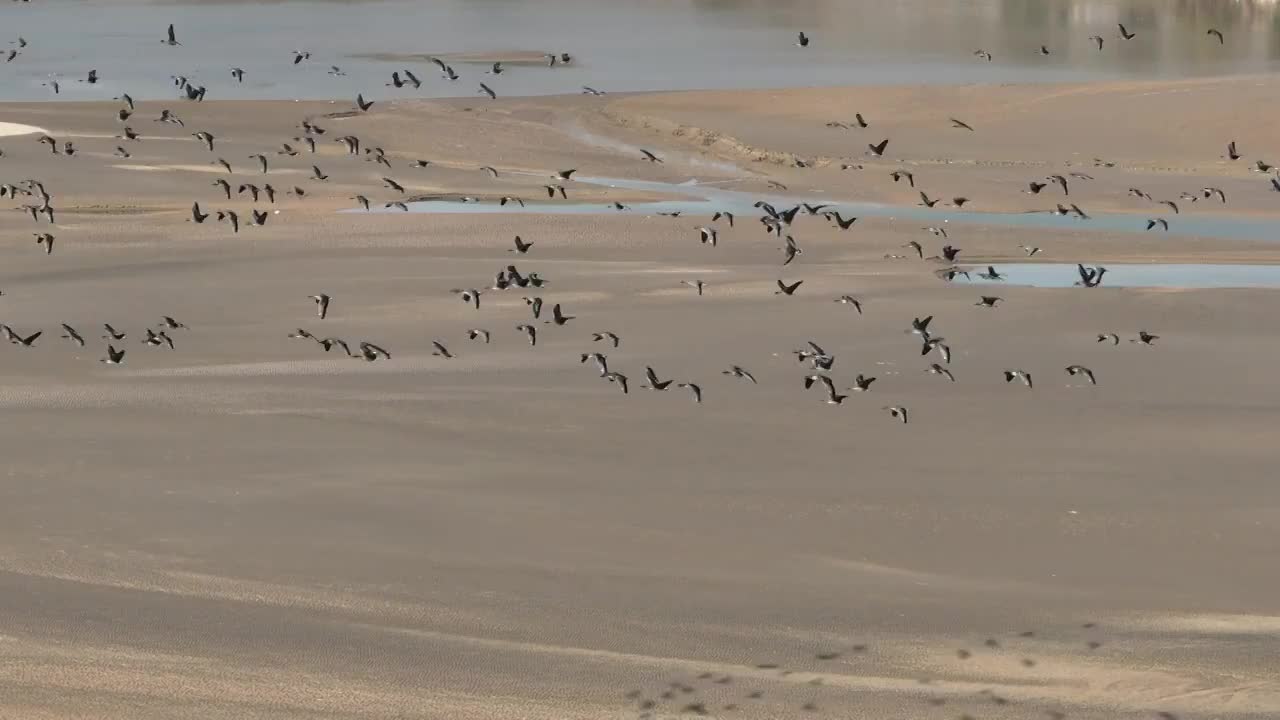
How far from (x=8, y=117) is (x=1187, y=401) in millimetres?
33948

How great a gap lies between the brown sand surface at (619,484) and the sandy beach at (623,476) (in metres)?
0.05

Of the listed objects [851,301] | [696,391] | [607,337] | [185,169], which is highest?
[185,169]

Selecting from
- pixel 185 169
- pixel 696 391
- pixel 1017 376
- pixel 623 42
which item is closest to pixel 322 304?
pixel 696 391

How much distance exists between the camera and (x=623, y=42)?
8000 centimetres

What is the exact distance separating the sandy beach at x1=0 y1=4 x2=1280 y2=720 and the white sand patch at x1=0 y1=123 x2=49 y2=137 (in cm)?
1077

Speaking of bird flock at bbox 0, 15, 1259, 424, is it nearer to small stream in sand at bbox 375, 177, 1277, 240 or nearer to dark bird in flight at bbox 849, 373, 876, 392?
dark bird in flight at bbox 849, 373, 876, 392

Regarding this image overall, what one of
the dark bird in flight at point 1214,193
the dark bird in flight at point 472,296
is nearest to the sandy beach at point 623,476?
the dark bird in flight at point 472,296

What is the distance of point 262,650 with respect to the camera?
43.3ft

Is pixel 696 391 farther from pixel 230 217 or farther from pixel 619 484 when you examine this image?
pixel 230 217

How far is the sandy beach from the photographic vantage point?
42.6ft

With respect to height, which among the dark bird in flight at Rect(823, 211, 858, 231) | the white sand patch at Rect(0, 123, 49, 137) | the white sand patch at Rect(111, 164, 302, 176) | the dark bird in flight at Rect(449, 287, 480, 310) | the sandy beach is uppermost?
the white sand patch at Rect(0, 123, 49, 137)

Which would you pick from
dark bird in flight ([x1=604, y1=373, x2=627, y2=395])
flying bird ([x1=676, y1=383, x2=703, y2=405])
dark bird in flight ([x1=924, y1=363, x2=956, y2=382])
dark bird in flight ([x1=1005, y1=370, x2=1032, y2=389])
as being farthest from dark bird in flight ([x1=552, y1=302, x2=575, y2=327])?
dark bird in flight ([x1=1005, y1=370, x2=1032, y2=389])

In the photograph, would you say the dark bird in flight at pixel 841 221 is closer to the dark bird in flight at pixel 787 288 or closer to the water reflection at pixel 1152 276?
the water reflection at pixel 1152 276

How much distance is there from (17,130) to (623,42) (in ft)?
122
